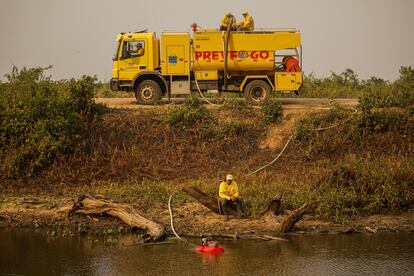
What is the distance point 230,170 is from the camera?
20938mm

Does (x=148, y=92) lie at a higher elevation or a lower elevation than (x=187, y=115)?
higher

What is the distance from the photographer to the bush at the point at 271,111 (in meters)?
22.7

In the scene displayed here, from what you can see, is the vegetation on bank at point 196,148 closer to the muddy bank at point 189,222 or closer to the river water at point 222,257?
the muddy bank at point 189,222

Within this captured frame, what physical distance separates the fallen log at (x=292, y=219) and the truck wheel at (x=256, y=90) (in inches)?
318

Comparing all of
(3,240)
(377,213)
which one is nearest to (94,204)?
(3,240)

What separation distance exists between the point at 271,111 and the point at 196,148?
2866 millimetres

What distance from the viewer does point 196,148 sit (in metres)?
21.9

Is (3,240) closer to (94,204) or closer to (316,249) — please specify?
(94,204)

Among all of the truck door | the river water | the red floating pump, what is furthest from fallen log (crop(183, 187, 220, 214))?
the truck door

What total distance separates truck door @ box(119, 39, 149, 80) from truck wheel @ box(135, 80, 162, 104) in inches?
20.2

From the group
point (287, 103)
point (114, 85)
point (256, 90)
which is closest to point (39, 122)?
point (114, 85)

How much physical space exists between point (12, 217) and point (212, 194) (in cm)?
526

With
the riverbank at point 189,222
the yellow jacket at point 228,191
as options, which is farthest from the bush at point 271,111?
the yellow jacket at point 228,191

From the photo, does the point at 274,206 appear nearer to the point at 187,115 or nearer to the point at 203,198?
the point at 203,198
